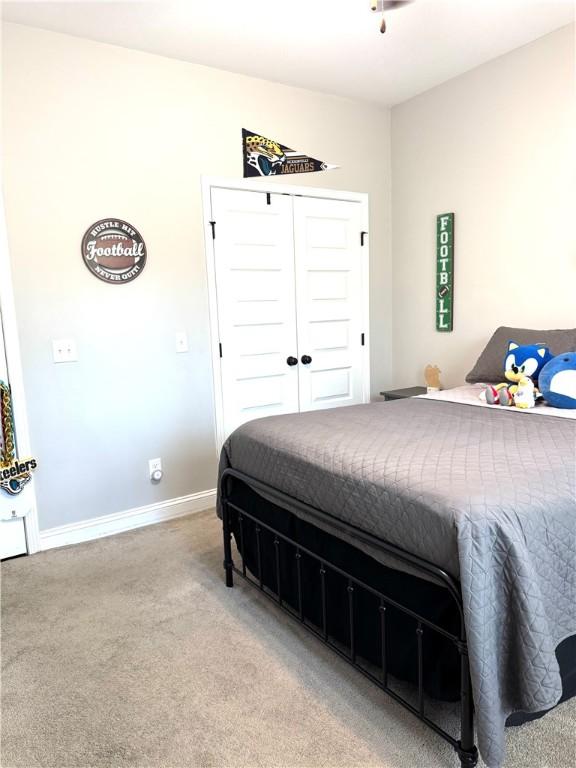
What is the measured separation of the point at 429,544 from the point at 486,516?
179 mm

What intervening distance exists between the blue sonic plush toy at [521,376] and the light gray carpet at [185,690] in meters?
1.28

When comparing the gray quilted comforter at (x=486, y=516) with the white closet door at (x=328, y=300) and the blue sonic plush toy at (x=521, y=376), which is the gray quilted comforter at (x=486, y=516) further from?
the white closet door at (x=328, y=300)

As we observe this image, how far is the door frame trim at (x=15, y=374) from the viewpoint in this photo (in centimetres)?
273

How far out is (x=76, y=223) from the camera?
292cm

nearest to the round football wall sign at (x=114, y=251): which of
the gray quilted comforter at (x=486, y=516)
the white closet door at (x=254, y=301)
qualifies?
the white closet door at (x=254, y=301)

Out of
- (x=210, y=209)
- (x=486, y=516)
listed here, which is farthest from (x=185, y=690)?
(x=210, y=209)

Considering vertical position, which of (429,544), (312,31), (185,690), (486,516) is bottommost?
(185,690)

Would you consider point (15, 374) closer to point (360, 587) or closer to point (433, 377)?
point (360, 587)

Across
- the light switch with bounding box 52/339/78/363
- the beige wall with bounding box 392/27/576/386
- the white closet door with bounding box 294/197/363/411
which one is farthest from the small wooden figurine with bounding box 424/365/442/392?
the light switch with bounding box 52/339/78/363

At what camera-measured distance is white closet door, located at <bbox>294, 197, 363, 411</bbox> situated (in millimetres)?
3744

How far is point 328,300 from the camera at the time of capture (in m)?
3.88

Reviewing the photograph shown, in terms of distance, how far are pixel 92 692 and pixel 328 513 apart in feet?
3.30

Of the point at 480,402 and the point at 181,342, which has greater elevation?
the point at 181,342

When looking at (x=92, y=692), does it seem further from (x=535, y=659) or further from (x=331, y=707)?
(x=535, y=659)
